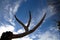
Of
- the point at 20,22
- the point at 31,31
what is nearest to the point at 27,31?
the point at 31,31

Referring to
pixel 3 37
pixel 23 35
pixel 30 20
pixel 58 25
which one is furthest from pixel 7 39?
pixel 58 25

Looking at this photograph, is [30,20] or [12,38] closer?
[12,38]

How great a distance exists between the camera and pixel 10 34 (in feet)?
30.1

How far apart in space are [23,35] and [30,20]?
63.1 inches

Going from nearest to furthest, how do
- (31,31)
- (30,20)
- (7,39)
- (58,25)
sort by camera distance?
1. (7,39)
2. (31,31)
3. (30,20)
4. (58,25)

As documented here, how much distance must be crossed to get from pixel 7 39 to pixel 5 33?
33 centimetres

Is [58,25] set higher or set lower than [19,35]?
lower

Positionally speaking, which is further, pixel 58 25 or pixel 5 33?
pixel 58 25

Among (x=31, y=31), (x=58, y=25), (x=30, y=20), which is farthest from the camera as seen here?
(x=58, y=25)

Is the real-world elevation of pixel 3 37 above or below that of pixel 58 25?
above

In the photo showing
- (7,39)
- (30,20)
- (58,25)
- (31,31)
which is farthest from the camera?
(58,25)

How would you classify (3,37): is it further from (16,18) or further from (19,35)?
(16,18)

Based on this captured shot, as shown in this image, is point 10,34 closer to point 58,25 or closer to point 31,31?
point 31,31

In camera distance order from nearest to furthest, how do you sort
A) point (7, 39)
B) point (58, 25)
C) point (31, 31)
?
point (7, 39) → point (31, 31) → point (58, 25)
